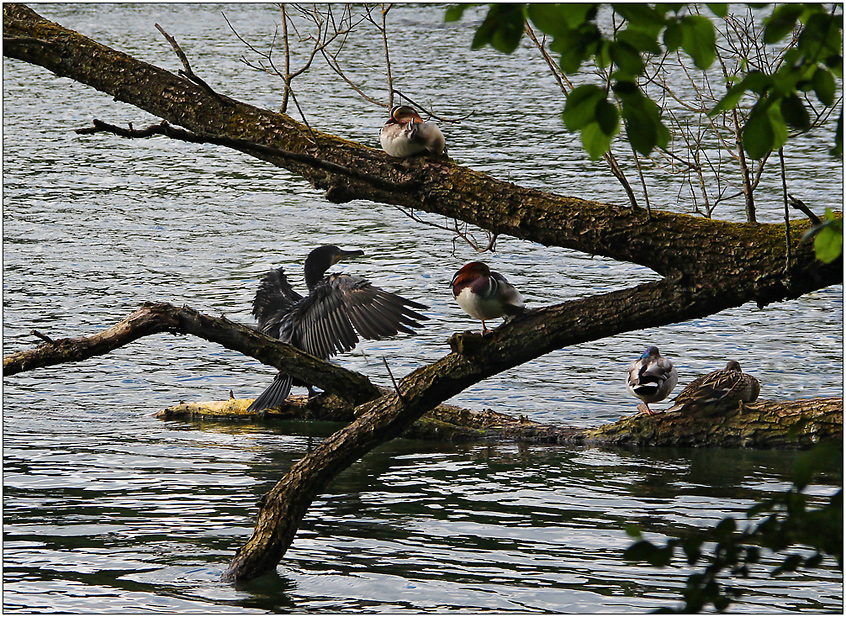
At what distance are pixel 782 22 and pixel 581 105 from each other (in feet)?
1.54

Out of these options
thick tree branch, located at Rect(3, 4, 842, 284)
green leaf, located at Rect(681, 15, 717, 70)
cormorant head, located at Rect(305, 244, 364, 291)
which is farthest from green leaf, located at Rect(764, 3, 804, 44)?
cormorant head, located at Rect(305, 244, 364, 291)

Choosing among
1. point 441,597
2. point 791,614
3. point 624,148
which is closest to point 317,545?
point 441,597

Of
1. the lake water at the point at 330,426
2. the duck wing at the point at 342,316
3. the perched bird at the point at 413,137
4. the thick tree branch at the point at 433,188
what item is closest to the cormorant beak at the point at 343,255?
the duck wing at the point at 342,316

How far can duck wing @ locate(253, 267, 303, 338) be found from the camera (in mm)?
7547

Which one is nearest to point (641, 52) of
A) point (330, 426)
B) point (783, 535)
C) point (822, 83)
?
point (822, 83)

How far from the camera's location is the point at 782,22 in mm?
2227

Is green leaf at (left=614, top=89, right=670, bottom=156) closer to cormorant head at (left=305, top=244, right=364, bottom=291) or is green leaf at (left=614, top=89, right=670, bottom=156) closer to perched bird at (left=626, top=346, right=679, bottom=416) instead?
perched bird at (left=626, top=346, right=679, bottom=416)

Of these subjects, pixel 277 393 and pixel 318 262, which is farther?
pixel 318 262

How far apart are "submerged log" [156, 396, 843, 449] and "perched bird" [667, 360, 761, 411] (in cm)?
7

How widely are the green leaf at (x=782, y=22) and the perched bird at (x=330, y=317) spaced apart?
4.24 metres

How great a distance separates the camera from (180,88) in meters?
4.83

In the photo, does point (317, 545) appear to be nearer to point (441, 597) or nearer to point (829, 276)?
point (441, 597)

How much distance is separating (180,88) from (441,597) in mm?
2684

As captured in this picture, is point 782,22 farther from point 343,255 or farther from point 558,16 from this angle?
point 343,255
